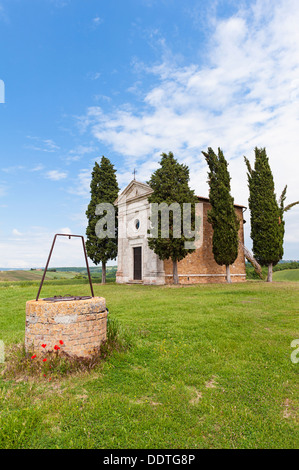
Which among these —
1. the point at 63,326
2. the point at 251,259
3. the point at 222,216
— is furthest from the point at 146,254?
the point at 63,326

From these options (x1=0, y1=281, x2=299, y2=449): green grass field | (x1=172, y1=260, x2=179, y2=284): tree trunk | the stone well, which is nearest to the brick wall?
(x1=172, y1=260, x2=179, y2=284): tree trunk

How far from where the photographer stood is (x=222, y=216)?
2128 centimetres

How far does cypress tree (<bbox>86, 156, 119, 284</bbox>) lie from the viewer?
26.1 metres

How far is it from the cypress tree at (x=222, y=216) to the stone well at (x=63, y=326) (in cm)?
1724

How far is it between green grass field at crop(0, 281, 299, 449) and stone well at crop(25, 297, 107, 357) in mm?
543

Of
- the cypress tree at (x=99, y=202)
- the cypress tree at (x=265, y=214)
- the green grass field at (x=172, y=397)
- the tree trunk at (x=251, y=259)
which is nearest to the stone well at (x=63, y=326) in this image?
the green grass field at (x=172, y=397)

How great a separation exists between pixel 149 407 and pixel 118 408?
431mm

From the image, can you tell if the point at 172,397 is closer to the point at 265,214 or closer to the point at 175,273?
the point at 175,273

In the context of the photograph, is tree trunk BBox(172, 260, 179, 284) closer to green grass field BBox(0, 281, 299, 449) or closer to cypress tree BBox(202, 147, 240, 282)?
cypress tree BBox(202, 147, 240, 282)

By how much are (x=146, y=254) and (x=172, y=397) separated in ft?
60.8

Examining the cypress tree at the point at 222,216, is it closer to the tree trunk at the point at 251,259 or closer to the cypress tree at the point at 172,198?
the cypress tree at the point at 172,198

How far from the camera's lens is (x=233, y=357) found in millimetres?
5633
